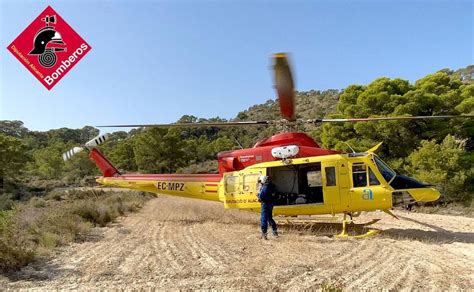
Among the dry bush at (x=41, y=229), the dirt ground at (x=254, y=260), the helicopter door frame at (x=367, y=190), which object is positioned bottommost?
the dirt ground at (x=254, y=260)

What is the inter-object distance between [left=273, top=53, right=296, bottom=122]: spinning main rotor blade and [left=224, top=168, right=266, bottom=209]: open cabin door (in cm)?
293

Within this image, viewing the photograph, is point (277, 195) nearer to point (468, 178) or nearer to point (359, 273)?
point (359, 273)

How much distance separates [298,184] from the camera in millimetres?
11609

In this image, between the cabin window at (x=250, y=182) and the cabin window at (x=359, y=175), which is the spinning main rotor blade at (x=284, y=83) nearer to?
the cabin window at (x=359, y=175)

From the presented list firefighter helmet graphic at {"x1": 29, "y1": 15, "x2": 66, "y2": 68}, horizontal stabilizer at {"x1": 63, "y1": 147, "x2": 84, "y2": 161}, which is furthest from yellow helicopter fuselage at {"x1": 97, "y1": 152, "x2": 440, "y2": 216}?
firefighter helmet graphic at {"x1": 29, "y1": 15, "x2": 66, "y2": 68}

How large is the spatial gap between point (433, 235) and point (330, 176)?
3226mm

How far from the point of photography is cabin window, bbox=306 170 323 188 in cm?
1119

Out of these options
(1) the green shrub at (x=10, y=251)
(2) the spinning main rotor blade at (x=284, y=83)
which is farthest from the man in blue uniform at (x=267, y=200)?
(1) the green shrub at (x=10, y=251)

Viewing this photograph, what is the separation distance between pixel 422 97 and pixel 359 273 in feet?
60.9

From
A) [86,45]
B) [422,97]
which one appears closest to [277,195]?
[86,45]

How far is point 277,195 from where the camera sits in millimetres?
11281

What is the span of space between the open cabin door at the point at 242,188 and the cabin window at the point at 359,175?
2.61 m

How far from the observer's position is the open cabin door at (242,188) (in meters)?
11.1

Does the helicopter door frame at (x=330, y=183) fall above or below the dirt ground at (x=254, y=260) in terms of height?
above
